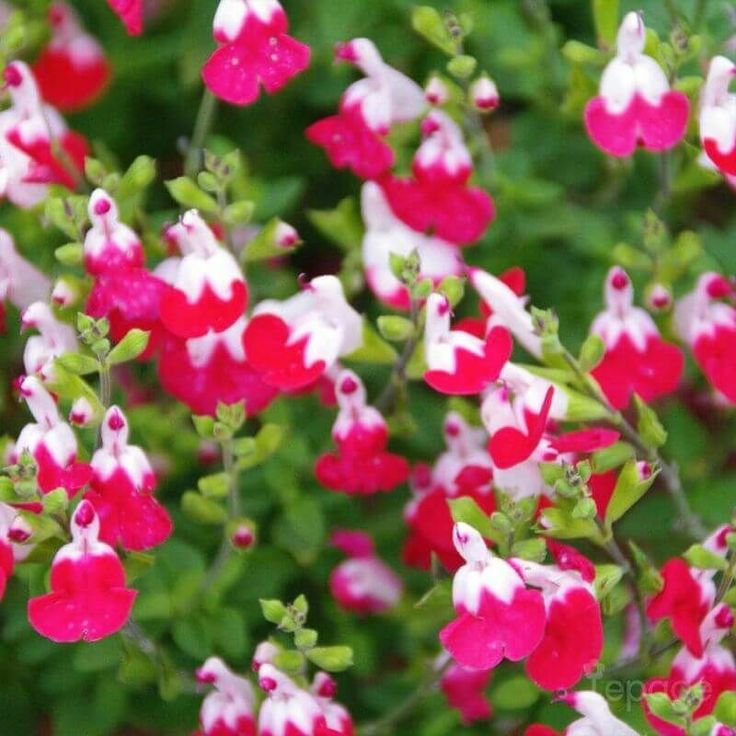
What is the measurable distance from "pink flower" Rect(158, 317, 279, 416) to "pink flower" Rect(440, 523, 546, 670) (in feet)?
1.06

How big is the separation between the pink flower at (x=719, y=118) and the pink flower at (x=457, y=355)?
27 cm

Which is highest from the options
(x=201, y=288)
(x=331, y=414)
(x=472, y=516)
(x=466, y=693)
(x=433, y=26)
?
(x=433, y=26)

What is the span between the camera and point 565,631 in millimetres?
1194

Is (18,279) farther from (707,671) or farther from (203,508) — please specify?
(707,671)

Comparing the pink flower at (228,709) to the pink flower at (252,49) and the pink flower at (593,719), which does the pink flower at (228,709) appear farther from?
the pink flower at (252,49)

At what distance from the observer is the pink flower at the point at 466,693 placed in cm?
157

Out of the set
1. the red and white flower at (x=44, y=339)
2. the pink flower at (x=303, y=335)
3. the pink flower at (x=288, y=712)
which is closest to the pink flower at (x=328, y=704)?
the pink flower at (x=288, y=712)

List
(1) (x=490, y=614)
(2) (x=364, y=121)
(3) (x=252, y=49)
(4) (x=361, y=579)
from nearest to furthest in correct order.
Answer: (1) (x=490, y=614)
(3) (x=252, y=49)
(2) (x=364, y=121)
(4) (x=361, y=579)

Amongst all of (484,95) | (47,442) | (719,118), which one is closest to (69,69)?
(484,95)

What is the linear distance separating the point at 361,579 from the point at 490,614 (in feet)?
1.52

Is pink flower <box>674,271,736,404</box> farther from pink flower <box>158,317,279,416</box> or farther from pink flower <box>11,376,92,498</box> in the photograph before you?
pink flower <box>11,376,92,498</box>

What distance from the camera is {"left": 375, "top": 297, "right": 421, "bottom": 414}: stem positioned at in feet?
4.43

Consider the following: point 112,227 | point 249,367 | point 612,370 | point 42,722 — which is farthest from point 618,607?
point 42,722

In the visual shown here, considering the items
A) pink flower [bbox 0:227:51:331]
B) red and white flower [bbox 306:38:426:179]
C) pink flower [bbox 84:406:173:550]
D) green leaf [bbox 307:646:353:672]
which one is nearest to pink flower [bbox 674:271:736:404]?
red and white flower [bbox 306:38:426:179]
